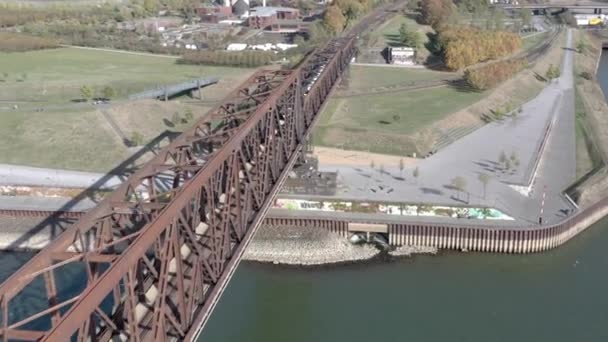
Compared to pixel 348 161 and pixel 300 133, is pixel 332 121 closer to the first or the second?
pixel 348 161

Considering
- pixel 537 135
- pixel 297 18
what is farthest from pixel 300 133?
pixel 297 18

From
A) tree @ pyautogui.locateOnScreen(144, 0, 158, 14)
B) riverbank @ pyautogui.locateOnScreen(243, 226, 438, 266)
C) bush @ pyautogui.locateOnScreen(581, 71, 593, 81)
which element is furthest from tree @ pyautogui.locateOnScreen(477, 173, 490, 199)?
tree @ pyautogui.locateOnScreen(144, 0, 158, 14)

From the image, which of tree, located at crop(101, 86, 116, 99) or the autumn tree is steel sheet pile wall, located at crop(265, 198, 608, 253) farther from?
the autumn tree

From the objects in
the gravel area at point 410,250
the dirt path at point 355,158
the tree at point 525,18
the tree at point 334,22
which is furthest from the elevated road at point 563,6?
the gravel area at point 410,250

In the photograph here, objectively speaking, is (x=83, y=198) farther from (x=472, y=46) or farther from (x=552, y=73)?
(x=552, y=73)

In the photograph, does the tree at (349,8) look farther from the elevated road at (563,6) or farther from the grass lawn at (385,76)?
the elevated road at (563,6)

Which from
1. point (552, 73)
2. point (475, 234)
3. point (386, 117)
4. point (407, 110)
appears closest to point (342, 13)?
point (552, 73)
